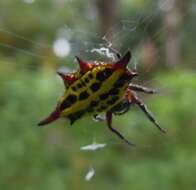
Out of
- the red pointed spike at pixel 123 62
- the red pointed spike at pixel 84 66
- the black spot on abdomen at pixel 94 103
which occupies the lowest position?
the black spot on abdomen at pixel 94 103

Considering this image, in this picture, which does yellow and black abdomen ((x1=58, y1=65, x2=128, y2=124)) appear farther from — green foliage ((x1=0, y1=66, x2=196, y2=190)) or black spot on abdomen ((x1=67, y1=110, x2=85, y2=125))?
green foliage ((x1=0, y1=66, x2=196, y2=190))

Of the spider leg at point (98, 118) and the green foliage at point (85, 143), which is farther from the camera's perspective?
the green foliage at point (85, 143)

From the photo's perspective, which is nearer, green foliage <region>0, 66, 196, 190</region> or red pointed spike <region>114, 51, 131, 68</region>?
red pointed spike <region>114, 51, 131, 68</region>

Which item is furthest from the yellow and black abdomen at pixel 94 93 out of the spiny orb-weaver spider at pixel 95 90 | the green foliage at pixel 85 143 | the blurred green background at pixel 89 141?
the green foliage at pixel 85 143

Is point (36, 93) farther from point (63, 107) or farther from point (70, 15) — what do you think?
point (70, 15)

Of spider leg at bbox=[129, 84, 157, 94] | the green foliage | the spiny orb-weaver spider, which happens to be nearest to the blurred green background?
the green foliage

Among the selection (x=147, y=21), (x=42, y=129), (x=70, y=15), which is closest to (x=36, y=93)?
(x=42, y=129)

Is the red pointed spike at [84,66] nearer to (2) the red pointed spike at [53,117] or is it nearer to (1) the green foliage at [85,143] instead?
(2) the red pointed spike at [53,117]

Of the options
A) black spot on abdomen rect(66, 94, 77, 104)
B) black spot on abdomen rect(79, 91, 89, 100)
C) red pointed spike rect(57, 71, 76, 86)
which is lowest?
black spot on abdomen rect(66, 94, 77, 104)

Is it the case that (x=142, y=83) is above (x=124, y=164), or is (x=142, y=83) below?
above
